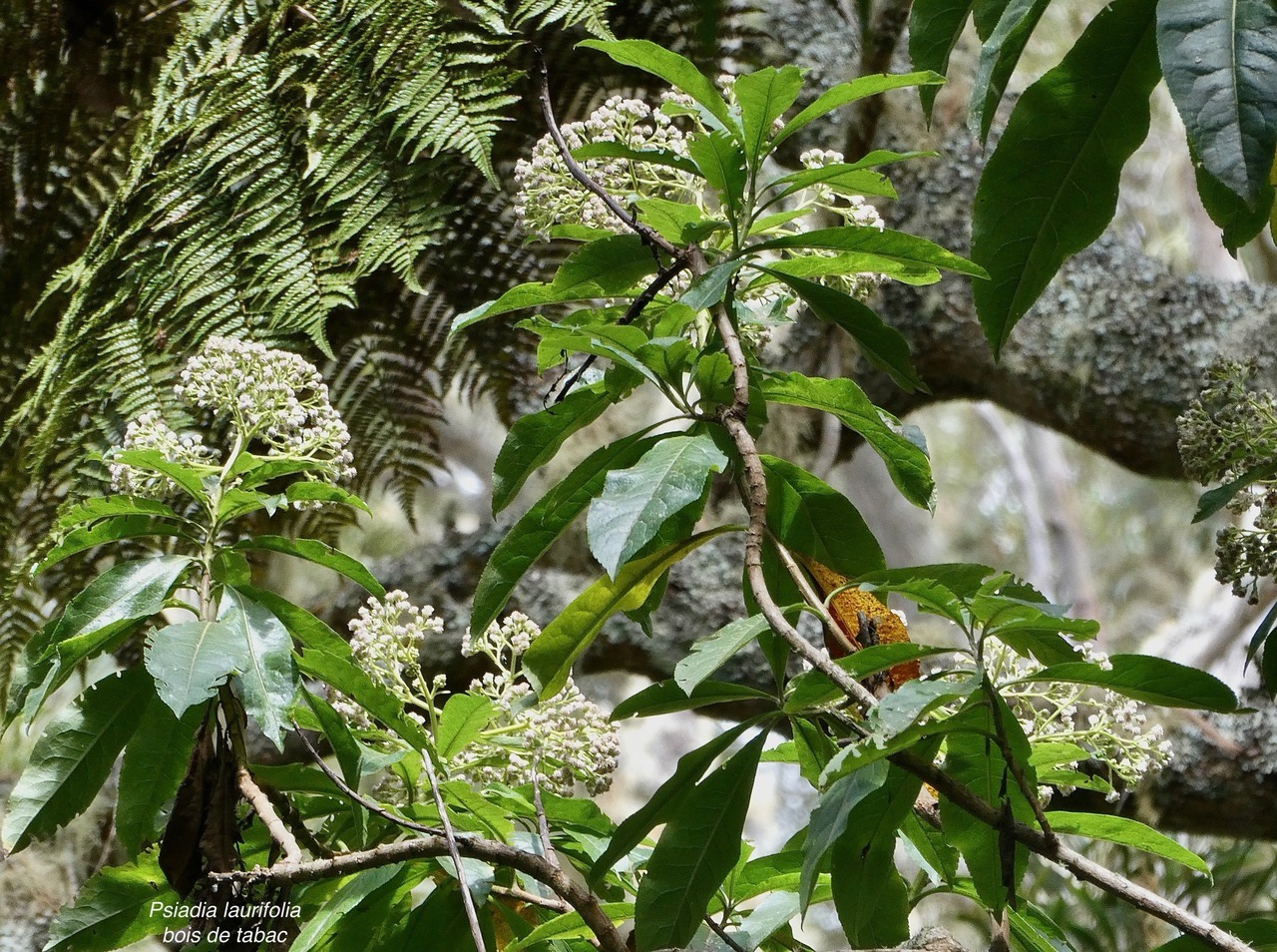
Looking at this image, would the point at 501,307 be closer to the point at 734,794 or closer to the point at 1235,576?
the point at 734,794

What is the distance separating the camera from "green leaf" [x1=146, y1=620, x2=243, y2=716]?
629 mm

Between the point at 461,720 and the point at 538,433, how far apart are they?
21cm

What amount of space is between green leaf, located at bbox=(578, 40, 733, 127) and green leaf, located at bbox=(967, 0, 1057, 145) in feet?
0.50

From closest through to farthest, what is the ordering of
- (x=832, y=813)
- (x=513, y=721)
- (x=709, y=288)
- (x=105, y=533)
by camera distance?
(x=832, y=813)
(x=709, y=288)
(x=105, y=533)
(x=513, y=721)

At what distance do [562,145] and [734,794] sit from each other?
1.39ft

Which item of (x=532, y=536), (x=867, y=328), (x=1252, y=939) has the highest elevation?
(x=867, y=328)

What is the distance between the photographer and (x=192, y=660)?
664mm

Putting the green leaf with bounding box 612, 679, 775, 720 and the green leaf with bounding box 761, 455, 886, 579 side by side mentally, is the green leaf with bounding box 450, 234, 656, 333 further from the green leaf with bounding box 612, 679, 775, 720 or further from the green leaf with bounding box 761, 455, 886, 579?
the green leaf with bounding box 612, 679, 775, 720

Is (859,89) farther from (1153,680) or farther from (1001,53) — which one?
(1153,680)

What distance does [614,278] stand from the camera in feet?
2.48

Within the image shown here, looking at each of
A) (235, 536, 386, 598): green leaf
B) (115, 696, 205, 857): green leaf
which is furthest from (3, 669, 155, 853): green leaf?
(235, 536, 386, 598): green leaf

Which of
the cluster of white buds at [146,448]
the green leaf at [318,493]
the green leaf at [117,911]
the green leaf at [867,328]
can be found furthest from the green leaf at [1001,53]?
the green leaf at [117,911]

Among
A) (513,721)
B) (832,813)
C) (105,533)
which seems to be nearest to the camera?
(832,813)

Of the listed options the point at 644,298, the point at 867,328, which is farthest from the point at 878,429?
the point at 644,298
